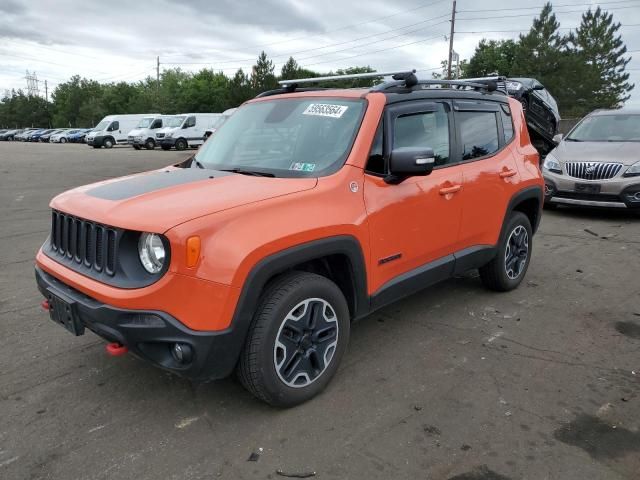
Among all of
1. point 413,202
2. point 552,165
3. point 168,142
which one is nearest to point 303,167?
point 413,202

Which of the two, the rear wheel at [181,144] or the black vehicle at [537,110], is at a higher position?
the black vehicle at [537,110]

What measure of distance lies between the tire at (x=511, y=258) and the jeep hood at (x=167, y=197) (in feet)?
7.90

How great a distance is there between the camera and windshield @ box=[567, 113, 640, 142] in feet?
30.3

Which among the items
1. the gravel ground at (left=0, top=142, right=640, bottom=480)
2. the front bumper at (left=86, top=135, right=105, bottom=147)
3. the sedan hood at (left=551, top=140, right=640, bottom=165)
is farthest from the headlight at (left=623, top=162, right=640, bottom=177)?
the front bumper at (left=86, top=135, right=105, bottom=147)

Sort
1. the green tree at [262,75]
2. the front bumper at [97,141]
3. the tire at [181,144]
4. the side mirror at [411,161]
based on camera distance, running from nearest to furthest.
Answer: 1. the side mirror at [411,161]
2. the tire at [181,144]
3. the front bumper at [97,141]
4. the green tree at [262,75]

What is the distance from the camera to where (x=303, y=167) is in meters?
3.33

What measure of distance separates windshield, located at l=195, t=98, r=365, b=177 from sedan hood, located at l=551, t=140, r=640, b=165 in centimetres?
666

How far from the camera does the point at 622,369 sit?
11.7ft

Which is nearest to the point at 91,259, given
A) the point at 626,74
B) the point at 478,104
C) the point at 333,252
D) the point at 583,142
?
the point at 333,252

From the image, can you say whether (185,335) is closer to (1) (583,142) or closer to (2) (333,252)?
(2) (333,252)

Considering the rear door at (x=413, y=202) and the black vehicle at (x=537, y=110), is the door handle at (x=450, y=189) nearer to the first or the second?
the rear door at (x=413, y=202)

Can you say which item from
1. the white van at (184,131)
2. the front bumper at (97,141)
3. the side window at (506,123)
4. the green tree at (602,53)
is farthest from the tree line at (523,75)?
the side window at (506,123)

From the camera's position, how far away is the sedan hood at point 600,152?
847 cm

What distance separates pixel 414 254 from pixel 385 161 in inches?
27.8
